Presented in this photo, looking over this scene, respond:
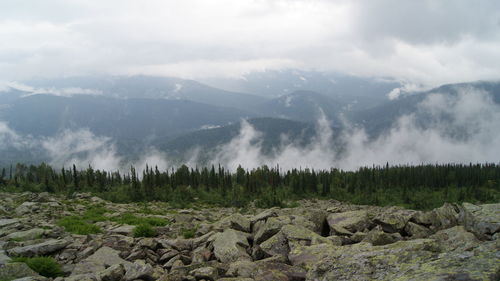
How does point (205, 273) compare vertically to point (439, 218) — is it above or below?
below

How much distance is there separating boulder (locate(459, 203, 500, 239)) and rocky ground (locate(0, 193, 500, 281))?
0.10ft

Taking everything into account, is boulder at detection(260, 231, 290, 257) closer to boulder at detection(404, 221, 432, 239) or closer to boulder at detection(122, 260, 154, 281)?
boulder at detection(122, 260, 154, 281)

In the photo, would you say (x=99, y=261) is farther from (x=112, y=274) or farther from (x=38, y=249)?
(x=38, y=249)

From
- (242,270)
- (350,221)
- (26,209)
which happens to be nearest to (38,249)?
(242,270)

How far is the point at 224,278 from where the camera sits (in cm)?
937

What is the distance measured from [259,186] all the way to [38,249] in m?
91.7

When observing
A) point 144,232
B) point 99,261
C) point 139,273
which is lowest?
point 144,232

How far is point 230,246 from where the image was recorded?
40.5ft

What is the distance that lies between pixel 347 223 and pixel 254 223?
4.58m

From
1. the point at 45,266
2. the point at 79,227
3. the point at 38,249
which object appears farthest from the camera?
the point at 79,227

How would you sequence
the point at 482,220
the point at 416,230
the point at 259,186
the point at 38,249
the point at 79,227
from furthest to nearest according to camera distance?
1. the point at 259,186
2. the point at 79,227
3. the point at 416,230
4. the point at 38,249
5. the point at 482,220

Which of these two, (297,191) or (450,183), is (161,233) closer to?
(297,191)

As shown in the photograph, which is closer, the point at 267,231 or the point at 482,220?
the point at 482,220

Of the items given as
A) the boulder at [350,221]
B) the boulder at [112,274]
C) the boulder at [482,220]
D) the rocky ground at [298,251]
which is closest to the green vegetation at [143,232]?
the rocky ground at [298,251]
